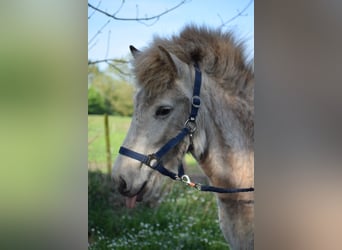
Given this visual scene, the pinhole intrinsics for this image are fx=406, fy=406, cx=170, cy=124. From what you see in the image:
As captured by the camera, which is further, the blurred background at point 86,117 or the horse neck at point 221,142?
the horse neck at point 221,142

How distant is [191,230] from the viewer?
102 inches

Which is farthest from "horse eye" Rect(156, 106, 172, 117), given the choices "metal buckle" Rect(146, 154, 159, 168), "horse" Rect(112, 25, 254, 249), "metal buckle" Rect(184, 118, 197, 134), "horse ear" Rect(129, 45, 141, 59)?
"horse ear" Rect(129, 45, 141, 59)

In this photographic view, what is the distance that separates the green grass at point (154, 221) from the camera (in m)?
2.48

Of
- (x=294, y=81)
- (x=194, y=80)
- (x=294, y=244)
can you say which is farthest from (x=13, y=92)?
(x=294, y=244)

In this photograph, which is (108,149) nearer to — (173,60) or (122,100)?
(122,100)

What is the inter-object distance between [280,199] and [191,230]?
0.69 metres

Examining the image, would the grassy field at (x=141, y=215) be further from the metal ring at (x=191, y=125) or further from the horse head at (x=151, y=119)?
the metal ring at (x=191, y=125)

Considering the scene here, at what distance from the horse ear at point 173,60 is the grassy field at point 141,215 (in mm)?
435

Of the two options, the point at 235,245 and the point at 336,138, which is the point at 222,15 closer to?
the point at 336,138

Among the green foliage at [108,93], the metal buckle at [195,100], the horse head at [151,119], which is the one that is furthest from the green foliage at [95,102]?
the metal buckle at [195,100]

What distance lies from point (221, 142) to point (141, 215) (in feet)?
2.24

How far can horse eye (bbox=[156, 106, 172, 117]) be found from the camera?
2484 millimetres

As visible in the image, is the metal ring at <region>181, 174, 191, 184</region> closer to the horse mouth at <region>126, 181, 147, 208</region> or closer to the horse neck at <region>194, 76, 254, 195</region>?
the horse neck at <region>194, 76, 254, 195</region>

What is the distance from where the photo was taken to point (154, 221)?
99.6 inches
